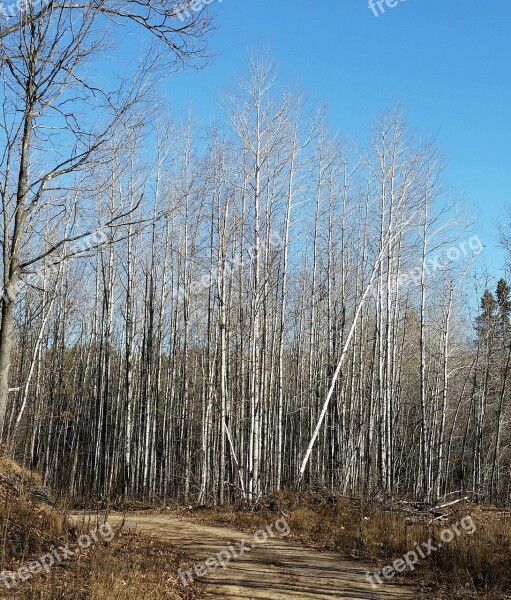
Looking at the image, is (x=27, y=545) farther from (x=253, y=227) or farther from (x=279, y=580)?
(x=253, y=227)

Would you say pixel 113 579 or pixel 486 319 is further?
pixel 486 319

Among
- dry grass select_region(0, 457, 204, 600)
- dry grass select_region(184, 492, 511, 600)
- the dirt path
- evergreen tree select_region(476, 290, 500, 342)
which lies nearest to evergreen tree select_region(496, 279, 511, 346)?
evergreen tree select_region(476, 290, 500, 342)

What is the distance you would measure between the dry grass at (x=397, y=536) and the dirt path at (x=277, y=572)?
19.7 inches

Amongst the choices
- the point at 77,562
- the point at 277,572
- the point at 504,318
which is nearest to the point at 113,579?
the point at 77,562

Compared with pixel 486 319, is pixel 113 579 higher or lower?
lower

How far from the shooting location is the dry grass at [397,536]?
19.8 ft

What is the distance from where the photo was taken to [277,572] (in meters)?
6.30

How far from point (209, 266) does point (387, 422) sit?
689 centimetres

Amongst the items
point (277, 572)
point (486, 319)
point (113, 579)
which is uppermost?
point (486, 319)

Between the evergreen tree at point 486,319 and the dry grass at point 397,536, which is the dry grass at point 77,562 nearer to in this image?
the dry grass at point 397,536

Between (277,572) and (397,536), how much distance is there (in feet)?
7.85

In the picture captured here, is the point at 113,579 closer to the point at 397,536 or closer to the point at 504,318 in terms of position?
the point at 397,536

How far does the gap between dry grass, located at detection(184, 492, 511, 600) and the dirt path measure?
501 mm

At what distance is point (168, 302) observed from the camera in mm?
20109
